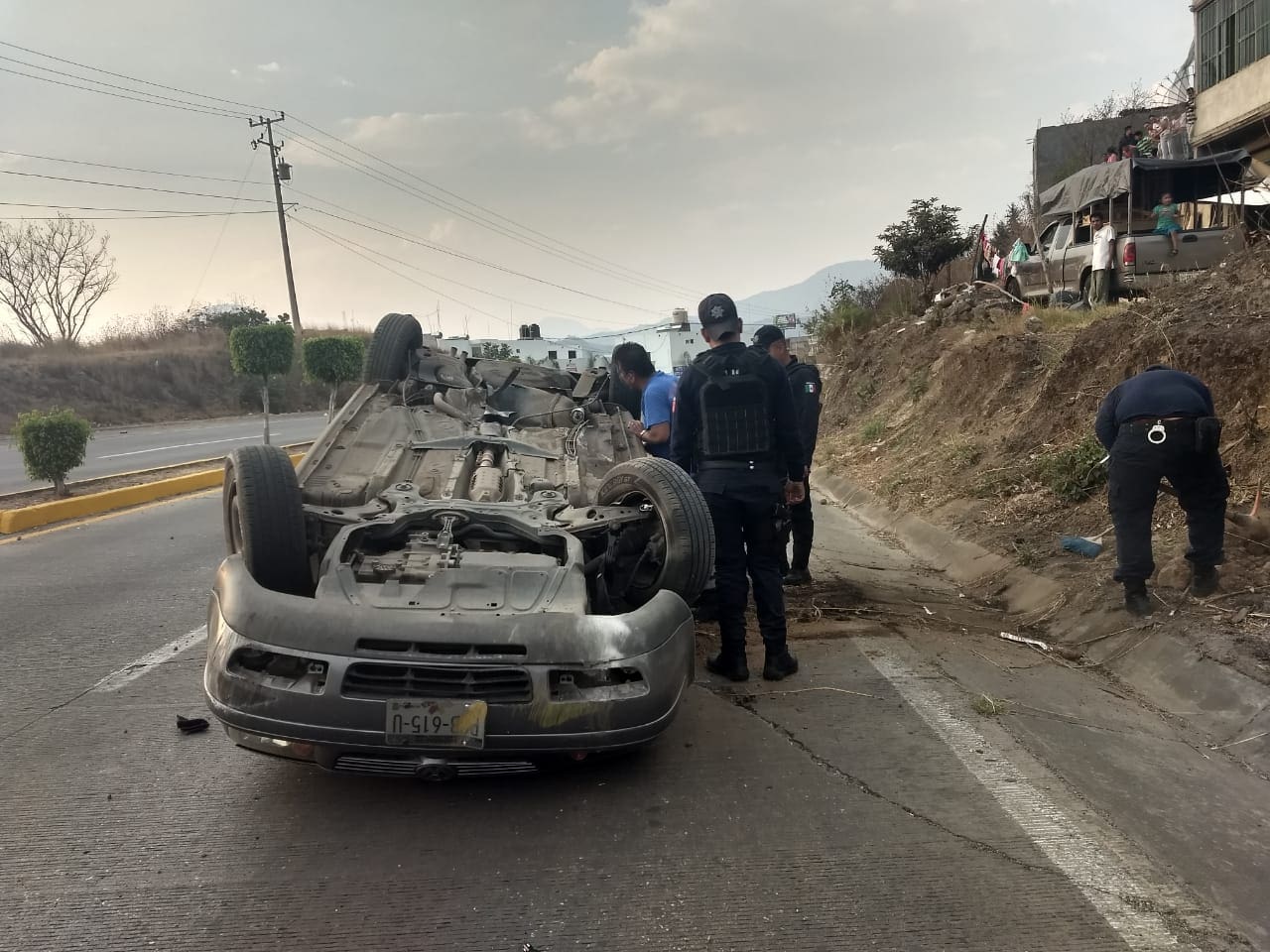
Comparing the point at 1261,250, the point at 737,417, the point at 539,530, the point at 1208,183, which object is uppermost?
the point at 1208,183

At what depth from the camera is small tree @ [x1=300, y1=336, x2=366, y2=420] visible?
2098 centimetres

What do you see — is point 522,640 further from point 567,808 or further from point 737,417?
point 737,417

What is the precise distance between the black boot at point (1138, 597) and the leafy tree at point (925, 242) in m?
14.9

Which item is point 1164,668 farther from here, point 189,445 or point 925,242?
point 189,445

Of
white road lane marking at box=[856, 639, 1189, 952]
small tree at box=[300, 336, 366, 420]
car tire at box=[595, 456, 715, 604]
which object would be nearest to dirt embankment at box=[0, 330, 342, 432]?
small tree at box=[300, 336, 366, 420]

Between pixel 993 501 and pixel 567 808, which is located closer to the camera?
pixel 567 808

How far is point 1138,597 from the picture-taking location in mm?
4719

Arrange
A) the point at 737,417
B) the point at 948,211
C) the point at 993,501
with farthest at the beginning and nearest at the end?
the point at 948,211
the point at 993,501
the point at 737,417

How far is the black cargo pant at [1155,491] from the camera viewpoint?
4516mm

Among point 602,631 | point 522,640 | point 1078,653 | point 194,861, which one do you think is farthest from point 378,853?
point 1078,653

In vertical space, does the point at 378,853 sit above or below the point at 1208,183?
below

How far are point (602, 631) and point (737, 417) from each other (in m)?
1.79

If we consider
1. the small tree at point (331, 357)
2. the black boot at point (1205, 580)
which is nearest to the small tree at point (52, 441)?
the small tree at point (331, 357)

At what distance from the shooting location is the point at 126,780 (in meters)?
3.23
